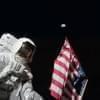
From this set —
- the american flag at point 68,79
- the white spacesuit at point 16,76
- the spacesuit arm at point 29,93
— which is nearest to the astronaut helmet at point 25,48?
the white spacesuit at point 16,76

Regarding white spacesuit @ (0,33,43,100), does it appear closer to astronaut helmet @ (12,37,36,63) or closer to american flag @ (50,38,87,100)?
astronaut helmet @ (12,37,36,63)

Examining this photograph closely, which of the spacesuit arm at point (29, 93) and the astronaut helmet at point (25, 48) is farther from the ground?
the astronaut helmet at point (25, 48)

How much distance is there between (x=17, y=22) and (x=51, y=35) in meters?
0.58

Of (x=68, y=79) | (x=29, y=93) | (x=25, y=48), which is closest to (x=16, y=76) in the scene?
(x=29, y=93)

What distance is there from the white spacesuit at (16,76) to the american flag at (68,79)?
2267mm

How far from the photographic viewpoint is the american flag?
10.6 metres

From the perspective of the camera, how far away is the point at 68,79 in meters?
10.8

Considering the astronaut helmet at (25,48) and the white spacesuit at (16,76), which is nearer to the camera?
the white spacesuit at (16,76)

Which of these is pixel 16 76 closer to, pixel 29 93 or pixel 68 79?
pixel 29 93

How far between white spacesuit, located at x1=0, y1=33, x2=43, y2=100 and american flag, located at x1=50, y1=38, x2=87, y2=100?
227 cm

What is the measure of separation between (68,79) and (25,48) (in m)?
2.38

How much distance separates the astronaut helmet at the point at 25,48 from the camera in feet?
27.6

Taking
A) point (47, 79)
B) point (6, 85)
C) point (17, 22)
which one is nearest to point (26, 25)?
point (17, 22)

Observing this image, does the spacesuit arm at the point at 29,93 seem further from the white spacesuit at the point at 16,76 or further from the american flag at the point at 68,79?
the american flag at the point at 68,79
